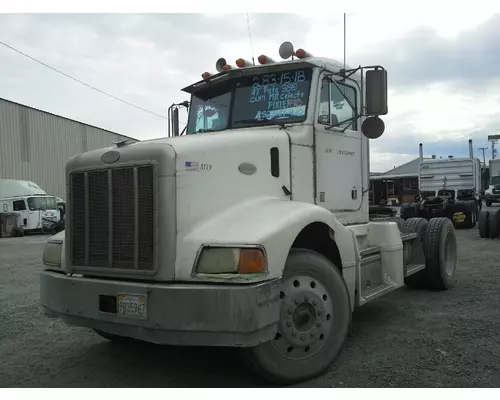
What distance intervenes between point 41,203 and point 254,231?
2294 cm

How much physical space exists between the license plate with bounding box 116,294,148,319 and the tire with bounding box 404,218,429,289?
15.7ft

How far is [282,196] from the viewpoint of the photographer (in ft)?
14.0

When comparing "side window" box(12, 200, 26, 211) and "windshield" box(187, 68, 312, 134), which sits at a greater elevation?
"windshield" box(187, 68, 312, 134)

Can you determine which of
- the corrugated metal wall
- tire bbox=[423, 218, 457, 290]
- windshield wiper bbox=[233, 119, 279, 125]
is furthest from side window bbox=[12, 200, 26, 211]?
windshield wiper bbox=[233, 119, 279, 125]

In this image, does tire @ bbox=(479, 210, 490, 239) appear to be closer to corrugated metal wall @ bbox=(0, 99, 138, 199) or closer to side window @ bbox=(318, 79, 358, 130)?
side window @ bbox=(318, 79, 358, 130)

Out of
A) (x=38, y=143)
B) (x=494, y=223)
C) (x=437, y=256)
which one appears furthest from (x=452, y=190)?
(x=38, y=143)

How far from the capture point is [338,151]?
16.5ft

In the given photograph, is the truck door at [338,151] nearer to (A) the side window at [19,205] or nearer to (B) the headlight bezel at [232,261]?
(B) the headlight bezel at [232,261]

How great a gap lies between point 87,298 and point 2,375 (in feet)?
3.73

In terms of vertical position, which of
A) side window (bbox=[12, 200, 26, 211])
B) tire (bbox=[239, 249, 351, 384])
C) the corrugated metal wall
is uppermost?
the corrugated metal wall

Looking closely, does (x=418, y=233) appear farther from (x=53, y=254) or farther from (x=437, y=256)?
(x=53, y=254)

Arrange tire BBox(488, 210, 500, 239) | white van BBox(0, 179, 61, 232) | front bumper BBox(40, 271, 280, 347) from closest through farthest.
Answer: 1. front bumper BBox(40, 271, 280, 347)
2. tire BBox(488, 210, 500, 239)
3. white van BBox(0, 179, 61, 232)

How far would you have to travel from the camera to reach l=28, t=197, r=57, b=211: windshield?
23.4 meters

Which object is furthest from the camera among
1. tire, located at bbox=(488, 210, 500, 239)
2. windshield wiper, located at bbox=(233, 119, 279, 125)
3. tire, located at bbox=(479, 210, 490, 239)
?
tire, located at bbox=(479, 210, 490, 239)
